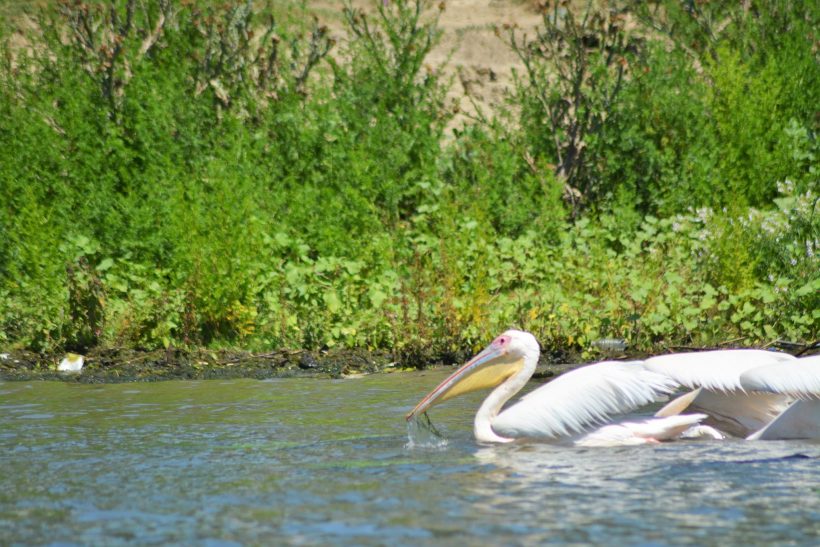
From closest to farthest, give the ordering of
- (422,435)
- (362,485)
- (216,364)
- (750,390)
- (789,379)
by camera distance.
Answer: (362,485)
(789,379)
(750,390)
(422,435)
(216,364)

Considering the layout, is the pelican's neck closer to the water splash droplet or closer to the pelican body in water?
the pelican body in water

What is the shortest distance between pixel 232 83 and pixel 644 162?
14.8 ft

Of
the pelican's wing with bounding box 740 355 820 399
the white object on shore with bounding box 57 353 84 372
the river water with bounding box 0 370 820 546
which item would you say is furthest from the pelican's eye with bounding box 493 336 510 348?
the white object on shore with bounding box 57 353 84 372

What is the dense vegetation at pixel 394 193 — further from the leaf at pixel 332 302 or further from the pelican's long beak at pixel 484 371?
the pelican's long beak at pixel 484 371

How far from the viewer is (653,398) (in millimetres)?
5434

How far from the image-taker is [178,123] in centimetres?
1202

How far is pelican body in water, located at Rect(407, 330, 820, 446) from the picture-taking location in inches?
212

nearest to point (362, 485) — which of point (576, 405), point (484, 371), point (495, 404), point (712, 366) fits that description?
point (576, 405)

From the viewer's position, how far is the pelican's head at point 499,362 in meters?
6.05

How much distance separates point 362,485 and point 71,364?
4641mm

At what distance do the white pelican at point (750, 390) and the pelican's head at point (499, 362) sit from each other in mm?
715

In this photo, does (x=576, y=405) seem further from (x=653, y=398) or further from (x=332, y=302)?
(x=332, y=302)

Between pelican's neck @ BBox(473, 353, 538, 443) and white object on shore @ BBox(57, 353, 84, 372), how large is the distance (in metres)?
3.95

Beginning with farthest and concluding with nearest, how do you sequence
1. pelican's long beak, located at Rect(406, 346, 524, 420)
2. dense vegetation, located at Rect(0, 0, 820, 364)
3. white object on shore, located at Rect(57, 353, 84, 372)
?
1. dense vegetation, located at Rect(0, 0, 820, 364)
2. white object on shore, located at Rect(57, 353, 84, 372)
3. pelican's long beak, located at Rect(406, 346, 524, 420)
